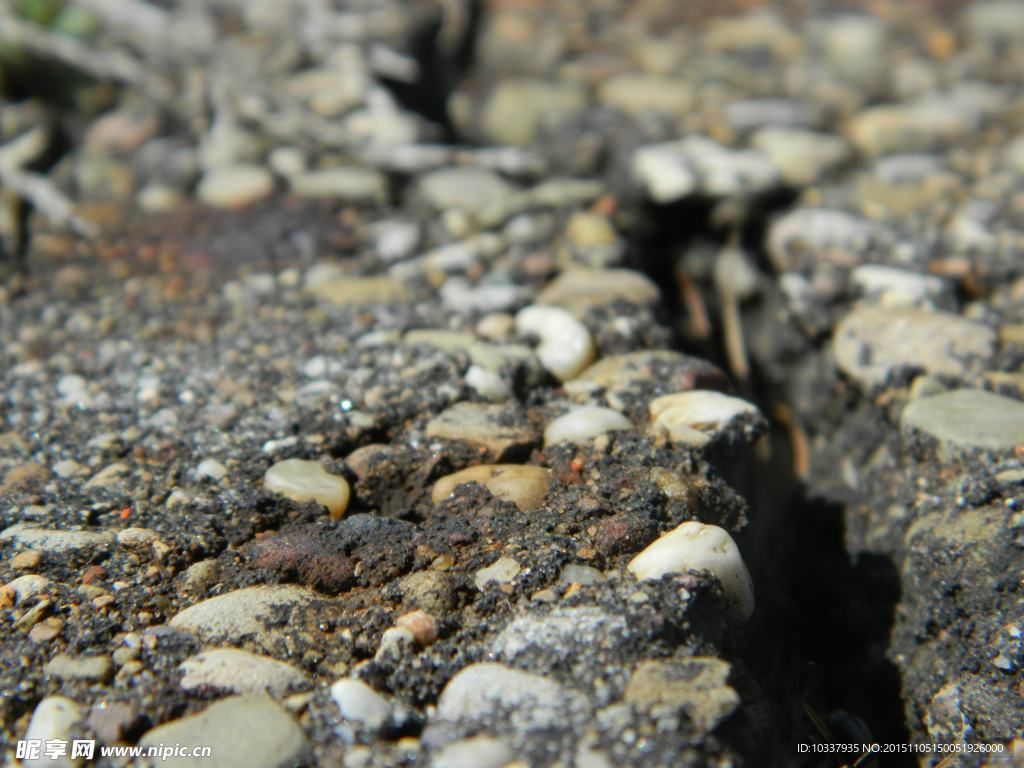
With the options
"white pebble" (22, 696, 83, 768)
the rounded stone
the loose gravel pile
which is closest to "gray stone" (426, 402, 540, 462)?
the loose gravel pile

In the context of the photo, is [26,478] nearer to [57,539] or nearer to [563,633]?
[57,539]

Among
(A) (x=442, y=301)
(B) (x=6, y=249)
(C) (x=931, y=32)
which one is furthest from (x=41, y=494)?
(C) (x=931, y=32)

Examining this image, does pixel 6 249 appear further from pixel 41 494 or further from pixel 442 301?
pixel 442 301

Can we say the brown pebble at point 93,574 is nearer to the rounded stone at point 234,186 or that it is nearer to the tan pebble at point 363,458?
the tan pebble at point 363,458

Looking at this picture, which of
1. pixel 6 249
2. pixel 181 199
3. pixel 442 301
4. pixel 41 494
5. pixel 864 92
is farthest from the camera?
pixel 864 92

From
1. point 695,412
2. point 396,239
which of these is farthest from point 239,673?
point 396,239

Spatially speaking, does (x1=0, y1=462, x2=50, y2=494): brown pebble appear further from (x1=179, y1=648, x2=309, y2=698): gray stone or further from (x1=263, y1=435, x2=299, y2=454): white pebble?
(x1=179, y1=648, x2=309, y2=698): gray stone
